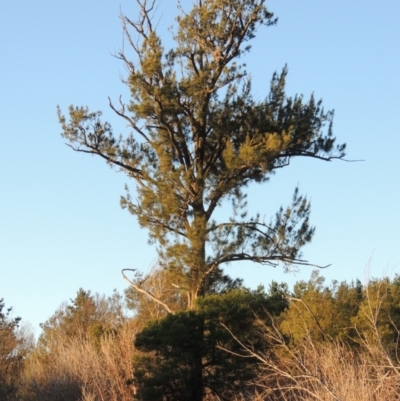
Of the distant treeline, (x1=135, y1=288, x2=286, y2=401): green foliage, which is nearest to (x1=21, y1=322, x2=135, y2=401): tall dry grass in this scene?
the distant treeline

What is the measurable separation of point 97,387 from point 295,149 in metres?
8.40

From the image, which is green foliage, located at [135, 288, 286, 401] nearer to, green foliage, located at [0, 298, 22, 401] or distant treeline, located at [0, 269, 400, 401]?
distant treeline, located at [0, 269, 400, 401]

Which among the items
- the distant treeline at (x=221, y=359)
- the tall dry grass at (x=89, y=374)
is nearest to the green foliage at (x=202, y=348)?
the distant treeline at (x=221, y=359)

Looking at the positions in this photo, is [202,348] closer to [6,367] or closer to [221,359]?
[221,359]

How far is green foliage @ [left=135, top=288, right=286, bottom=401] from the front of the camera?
57.1 ft

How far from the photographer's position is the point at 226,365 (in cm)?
1761

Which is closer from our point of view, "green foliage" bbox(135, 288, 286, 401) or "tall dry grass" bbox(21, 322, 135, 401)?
"green foliage" bbox(135, 288, 286, 401)

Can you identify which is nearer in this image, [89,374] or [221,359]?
[221,359]

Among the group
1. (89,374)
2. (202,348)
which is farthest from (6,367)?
(202,348)

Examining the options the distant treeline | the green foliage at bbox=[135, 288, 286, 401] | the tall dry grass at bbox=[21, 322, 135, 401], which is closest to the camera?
the distant treeline

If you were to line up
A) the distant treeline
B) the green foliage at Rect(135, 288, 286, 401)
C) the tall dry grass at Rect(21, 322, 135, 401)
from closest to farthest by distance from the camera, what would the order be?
the distant treeline → the green foliage at Rect(135, 288, 286, 401) → the tall dry grass at Rect(21, 322, 135, 401)

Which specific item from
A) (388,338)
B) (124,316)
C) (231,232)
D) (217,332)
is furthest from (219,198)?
(388,338)

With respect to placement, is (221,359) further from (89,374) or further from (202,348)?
(89,374)

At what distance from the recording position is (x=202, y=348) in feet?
58.1
